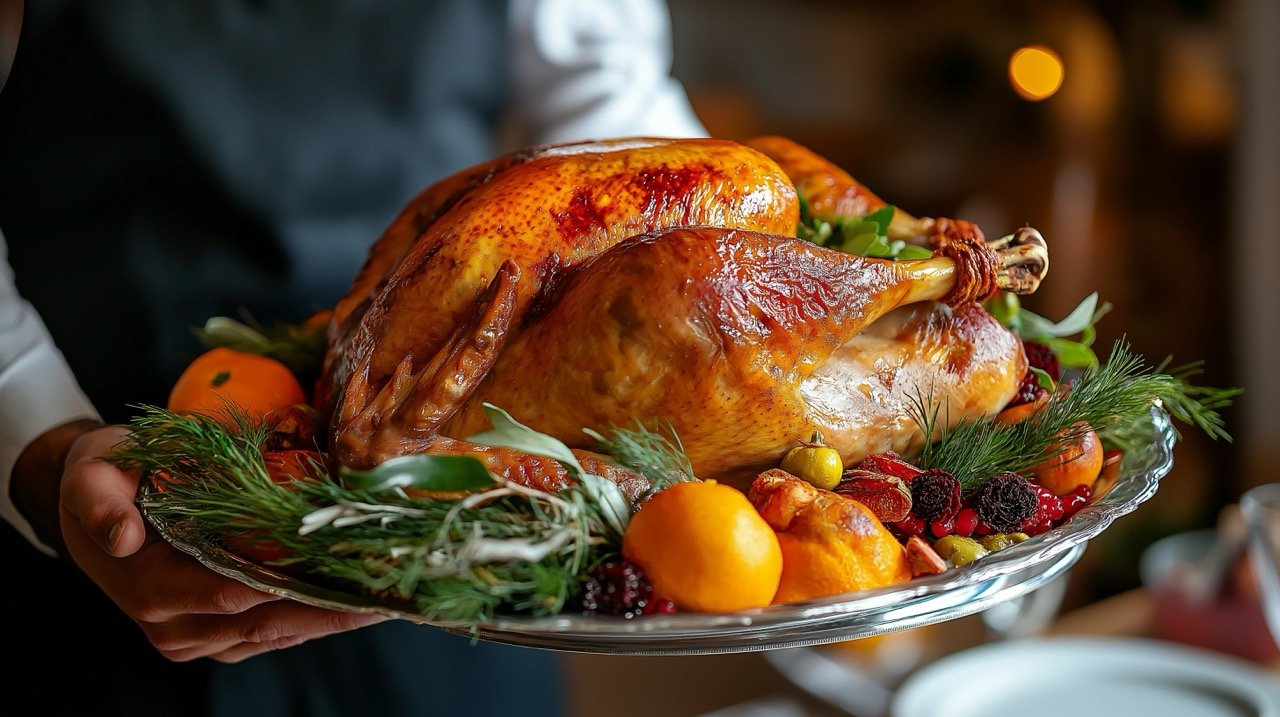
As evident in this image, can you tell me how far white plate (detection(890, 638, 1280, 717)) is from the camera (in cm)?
147

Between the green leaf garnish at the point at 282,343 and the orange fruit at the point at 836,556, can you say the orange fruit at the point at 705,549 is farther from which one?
the green leaf garnish at the point at 282,343

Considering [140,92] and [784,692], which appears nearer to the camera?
[140,92]

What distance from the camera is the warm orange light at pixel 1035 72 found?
435cm

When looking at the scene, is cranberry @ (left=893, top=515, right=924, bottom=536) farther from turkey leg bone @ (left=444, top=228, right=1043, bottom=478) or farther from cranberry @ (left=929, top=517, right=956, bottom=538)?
turkey leg bone @ (left=444, top=228, right=1043, bottom=478)

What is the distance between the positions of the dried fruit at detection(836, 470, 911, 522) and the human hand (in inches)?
15.7

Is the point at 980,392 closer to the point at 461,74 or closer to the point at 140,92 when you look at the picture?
the point at 461,74

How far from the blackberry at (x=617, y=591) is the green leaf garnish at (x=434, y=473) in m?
0.11

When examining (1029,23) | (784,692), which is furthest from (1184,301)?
(784,692)

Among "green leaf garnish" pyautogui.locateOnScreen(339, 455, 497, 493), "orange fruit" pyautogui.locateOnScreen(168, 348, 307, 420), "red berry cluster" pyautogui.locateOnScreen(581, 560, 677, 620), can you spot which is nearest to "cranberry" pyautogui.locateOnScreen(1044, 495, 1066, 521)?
"red berry cluster" pyautogui.locateOnScreen(581, 560, 677, 620)

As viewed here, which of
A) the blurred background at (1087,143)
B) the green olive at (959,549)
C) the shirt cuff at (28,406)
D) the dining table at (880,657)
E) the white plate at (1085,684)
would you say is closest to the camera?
the green olive at (959,549)

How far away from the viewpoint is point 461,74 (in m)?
1.70

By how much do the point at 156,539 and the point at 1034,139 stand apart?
4122 mm

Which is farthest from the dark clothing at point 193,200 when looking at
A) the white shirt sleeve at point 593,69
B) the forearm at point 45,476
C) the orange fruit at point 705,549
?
the orange fruit at point 705,549

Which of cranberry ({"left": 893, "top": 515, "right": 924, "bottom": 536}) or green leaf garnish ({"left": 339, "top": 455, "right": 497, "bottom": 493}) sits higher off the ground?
green leaf garnish ({"left": 339, "top": 455, "right": 497, "bottom": 493})
